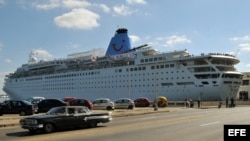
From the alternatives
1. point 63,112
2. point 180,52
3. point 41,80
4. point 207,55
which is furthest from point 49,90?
point 63,112

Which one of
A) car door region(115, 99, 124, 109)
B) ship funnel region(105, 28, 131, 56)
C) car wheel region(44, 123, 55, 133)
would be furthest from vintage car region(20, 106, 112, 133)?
ship funnel region(105, 28, 131, 56)

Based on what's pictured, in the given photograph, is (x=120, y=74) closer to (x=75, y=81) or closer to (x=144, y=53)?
(x=144, y=53)

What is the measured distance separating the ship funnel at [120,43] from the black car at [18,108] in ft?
187

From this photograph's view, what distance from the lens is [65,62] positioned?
9475 cm

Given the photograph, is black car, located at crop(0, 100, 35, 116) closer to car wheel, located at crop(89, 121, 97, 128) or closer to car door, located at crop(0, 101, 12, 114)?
car door, located at crop(0, 101, 12, 114)

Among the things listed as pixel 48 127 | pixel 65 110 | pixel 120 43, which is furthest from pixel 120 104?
pixel 120 43

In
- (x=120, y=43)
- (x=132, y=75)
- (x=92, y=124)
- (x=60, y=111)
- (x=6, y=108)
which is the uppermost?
(x=120, y=43)

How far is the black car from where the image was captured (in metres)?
29.9

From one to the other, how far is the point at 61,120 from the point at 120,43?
237 ft

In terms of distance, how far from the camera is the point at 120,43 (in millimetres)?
88562

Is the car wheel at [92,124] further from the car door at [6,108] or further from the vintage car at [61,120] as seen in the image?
the car door at [6,108]

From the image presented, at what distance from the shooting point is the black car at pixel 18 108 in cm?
2989

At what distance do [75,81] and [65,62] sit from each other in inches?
382

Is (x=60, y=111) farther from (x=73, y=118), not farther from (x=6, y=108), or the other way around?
(x=6, y=108)
